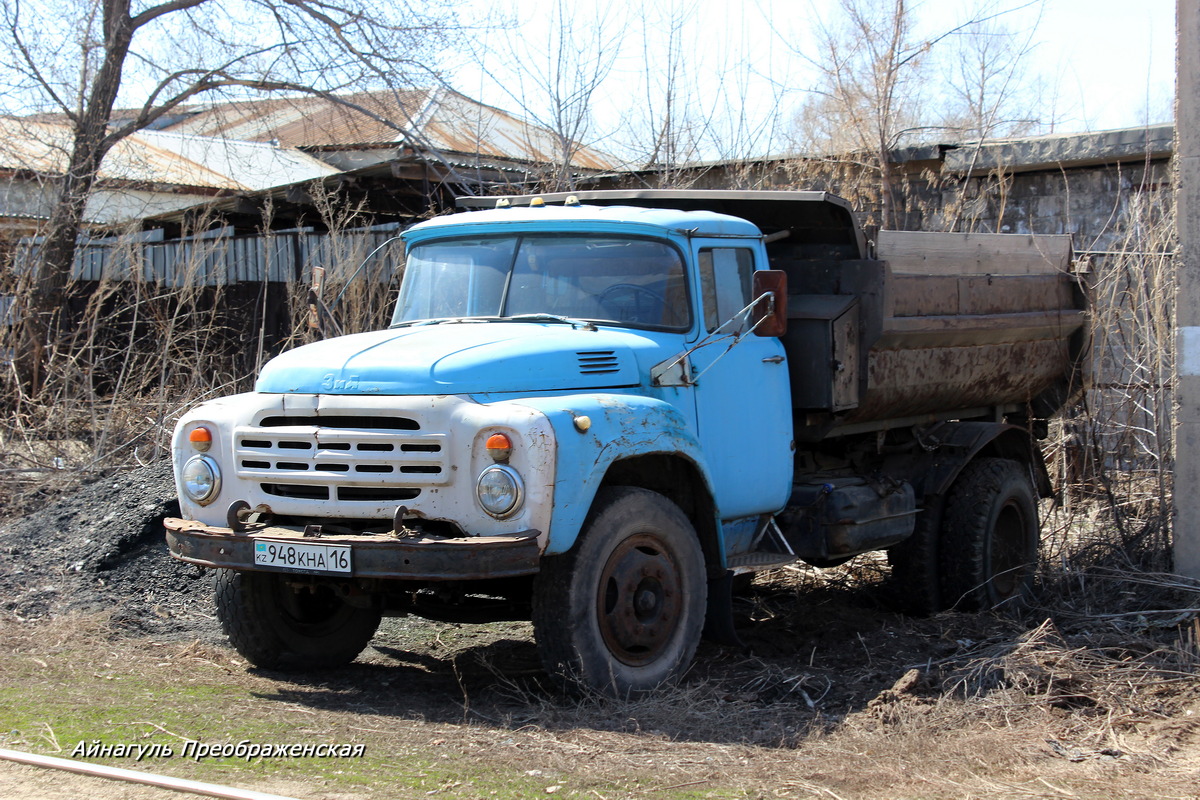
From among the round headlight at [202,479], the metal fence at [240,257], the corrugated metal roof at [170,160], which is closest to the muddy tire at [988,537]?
the round headlight at [202,479]

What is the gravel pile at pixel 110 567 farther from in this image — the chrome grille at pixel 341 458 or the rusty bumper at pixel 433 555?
the rusty bumper at pixel 433 555

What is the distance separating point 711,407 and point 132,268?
30.4 ft

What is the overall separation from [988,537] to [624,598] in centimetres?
335

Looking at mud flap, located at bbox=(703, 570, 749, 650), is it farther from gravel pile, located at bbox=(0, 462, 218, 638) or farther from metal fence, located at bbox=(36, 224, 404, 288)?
metal fence, located at bbox=(36, 224, 404, 288)

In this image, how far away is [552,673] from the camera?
5.26m

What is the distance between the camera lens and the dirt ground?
14.7 ft

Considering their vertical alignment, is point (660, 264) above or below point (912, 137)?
below

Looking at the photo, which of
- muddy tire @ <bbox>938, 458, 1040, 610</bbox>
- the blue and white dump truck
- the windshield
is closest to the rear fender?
the blue and white dump truck

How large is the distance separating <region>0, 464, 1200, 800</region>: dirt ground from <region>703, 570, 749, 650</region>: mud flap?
17 cm

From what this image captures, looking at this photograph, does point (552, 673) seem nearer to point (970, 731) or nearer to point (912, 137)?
point (970, 731)

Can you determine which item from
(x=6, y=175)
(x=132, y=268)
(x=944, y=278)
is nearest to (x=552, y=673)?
(x=944, y=278)

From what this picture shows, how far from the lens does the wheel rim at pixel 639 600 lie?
5.44m

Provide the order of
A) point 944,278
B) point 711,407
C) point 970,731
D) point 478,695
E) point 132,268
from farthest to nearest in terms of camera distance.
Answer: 1. point 132,268
2. point 944,278
3. point 711,407
4. point 478,695
5. point 970,731

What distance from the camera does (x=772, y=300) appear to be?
19.8ft
